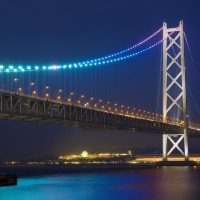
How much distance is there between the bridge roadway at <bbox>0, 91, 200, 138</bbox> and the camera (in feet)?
153

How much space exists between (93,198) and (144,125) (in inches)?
1455

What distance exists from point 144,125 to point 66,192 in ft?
109

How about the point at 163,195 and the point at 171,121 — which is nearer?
the point at 163,195

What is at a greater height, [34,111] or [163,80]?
[163,80]

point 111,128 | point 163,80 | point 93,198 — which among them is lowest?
point 93,198

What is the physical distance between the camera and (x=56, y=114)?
53.5 meters

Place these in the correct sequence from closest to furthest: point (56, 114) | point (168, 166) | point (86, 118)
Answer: point (56, 114) < point (86, 118) < point (168, 166)

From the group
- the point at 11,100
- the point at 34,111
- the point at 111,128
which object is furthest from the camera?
the point at 111,128

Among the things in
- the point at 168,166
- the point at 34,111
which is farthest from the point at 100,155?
the point at 34,111

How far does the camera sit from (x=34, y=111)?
50.1 m

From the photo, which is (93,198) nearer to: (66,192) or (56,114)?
(66,192)

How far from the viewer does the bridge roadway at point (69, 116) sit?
46688 millimetres

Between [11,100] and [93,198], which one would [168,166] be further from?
[93,198]

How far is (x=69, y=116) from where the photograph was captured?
55.5 meters
